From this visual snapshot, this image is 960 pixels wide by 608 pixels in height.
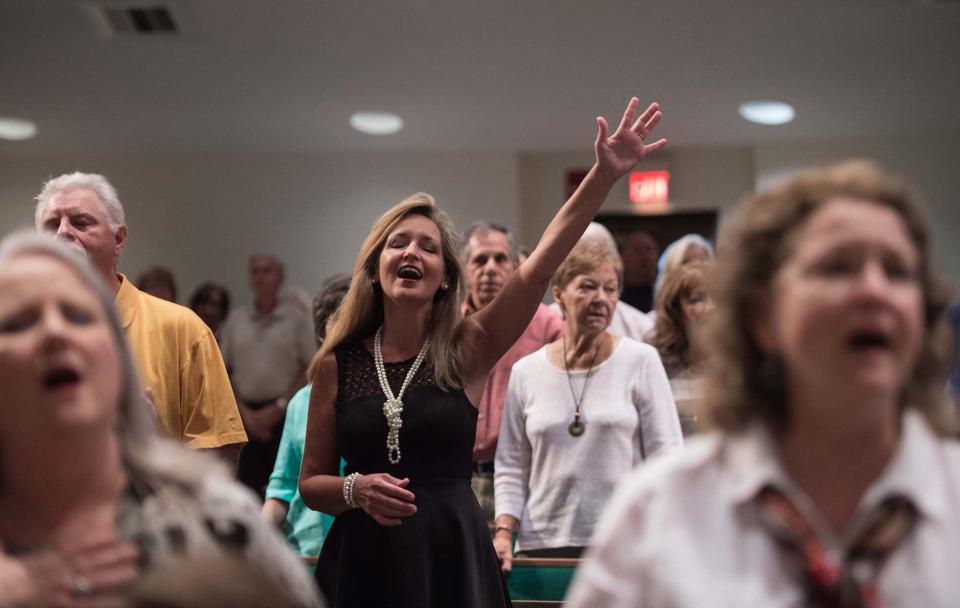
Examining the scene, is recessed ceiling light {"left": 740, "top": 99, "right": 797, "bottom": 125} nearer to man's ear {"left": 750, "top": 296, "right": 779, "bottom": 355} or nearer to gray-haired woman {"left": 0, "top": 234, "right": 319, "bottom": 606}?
man's ear {"left": 750, "top": 296, "right": 779, "bottom": 355}

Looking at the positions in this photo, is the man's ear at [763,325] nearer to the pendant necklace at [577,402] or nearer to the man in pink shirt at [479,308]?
the pendant necklace at [577,402]

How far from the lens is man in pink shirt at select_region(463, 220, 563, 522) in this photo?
3836mm

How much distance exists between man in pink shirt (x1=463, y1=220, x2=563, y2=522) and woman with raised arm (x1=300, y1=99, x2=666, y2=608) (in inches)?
37.3

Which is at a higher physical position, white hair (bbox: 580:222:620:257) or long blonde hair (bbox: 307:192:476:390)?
white hair (bbox: 580:222:620:257)

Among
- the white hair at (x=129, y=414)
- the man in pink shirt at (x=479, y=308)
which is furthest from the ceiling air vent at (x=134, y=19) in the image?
the white hair at (x=129, y=414)

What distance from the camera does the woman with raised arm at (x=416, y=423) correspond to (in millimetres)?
2562

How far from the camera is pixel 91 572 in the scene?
1.33 meters

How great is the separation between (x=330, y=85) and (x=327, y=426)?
458 centimetres

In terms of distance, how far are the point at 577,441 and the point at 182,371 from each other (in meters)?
1.09

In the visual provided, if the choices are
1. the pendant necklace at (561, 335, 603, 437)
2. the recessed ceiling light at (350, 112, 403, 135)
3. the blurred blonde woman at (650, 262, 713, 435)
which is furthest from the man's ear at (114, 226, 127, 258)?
the recessed ceiling light at (350, 112, 403, 135)

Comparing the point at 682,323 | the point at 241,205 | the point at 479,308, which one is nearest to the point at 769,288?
the point at 682,323

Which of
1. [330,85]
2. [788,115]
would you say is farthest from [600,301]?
[788,115]

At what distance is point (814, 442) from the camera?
1.31 metres

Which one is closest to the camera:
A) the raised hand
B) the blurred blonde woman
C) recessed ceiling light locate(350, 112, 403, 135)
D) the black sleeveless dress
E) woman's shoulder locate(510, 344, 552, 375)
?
the raised hand
